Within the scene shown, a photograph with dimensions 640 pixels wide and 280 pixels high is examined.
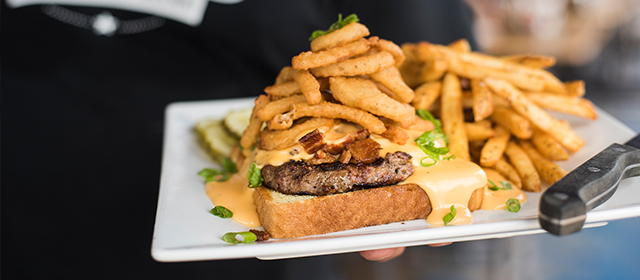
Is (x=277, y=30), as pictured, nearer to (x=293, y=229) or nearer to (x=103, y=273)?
(x=293, y=229)

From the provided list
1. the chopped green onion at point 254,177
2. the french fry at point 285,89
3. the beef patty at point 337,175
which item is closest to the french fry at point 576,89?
the beef patty at point 337,175

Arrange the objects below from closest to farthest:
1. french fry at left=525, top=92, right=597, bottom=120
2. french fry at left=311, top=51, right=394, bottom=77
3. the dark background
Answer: french fry at left=311, top=51, right=394, bottom=77
french fry at left=525, top=92, right=597, bottom=120
the dark background

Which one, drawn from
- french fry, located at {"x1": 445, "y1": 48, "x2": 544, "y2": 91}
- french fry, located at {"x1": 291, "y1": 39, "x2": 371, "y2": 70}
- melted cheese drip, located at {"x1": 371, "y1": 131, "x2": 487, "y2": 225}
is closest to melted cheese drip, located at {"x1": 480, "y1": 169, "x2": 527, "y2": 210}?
melted cheese drip, located at {"x1": 371, "y1": 131, "x2": 487, "y2": 225}

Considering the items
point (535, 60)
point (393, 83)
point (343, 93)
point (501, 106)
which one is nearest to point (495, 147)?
point (501, 106)

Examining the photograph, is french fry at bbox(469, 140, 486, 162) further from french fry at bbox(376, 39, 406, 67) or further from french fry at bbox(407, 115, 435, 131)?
french fry at bbox(376, 39, 406, 67)

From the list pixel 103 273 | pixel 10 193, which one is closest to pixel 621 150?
pixel 103 273

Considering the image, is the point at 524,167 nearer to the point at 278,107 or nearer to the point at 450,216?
the point at 450,216

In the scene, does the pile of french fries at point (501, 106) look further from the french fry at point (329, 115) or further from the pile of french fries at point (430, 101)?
the french fry at point (329, 115)
